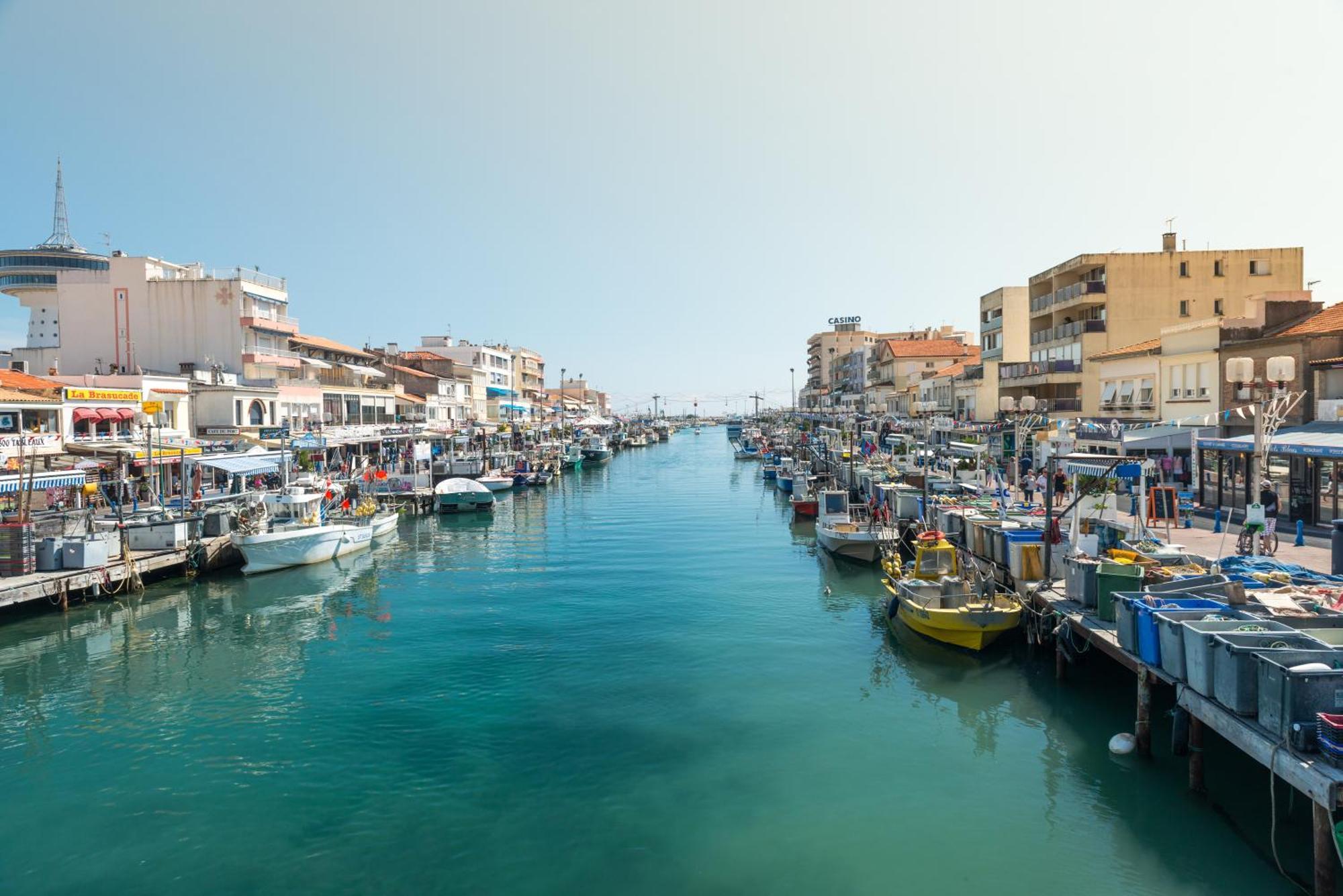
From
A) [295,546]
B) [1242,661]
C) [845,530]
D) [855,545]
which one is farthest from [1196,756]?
[295,546]

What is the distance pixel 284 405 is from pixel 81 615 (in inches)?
1243

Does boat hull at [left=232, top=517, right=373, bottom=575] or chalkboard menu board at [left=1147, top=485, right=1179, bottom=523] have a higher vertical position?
chalkboard menu board at [left=1147, top=485, right=1179, bottom=523]

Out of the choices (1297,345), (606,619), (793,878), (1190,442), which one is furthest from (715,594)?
(1297,345)

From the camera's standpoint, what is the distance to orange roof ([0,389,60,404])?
34.1 metres

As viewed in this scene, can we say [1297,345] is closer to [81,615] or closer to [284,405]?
[81,615]

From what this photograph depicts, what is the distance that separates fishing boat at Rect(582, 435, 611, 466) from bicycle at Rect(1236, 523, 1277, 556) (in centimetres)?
8358

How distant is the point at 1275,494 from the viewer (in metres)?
26.8

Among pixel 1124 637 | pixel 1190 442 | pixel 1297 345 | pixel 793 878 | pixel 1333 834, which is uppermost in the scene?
pixel 1297 345

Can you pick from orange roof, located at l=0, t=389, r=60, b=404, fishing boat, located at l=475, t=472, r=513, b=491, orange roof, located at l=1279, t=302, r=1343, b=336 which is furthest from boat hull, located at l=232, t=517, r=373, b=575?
orange roof, located at l=1279, t=302, r=1343, b=336

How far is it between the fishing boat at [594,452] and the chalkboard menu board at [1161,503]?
77.5 m

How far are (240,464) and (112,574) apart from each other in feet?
38.9

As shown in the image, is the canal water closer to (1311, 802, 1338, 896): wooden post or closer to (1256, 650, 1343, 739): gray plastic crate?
(1311, 802, 1338, 896): wooden post

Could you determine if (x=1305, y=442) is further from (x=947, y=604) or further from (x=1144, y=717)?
(x=1144, y=717)

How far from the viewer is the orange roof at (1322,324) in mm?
27641
